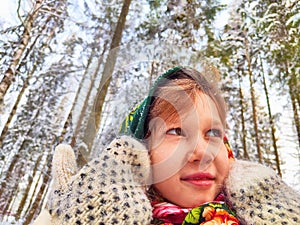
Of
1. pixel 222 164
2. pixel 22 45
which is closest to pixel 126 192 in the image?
pixel 222 164

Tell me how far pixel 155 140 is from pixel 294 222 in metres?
0.70

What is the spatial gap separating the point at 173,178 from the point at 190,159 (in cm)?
15

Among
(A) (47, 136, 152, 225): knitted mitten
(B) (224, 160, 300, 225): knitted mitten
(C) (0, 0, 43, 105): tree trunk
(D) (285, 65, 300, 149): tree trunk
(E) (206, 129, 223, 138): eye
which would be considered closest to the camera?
(A) (47, 136, 152, 225): knitted mitten

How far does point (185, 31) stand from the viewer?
32.9 ft

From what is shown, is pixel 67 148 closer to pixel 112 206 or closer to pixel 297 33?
pixel 112 206

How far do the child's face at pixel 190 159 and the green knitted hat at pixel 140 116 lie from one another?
0.10 meters

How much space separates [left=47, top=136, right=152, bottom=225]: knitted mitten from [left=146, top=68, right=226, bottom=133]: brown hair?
23 centimetres

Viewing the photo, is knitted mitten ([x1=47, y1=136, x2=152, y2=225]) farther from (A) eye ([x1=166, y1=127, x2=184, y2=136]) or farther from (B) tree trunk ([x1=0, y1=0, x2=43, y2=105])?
(B) tree trunk ([x1=0, y1=0, x2=43, y2=105])

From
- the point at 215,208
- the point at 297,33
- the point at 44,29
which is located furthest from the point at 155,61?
the point at 44,29

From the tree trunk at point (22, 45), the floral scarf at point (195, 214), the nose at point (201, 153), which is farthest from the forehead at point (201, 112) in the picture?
the tree trunk at point (22, 45)

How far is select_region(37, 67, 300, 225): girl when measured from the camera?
122 centimetres

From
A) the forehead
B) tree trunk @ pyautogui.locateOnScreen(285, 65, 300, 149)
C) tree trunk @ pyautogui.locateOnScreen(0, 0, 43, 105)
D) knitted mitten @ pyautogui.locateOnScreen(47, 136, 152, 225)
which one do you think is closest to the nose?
the forehead

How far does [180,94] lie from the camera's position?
1.52 meters

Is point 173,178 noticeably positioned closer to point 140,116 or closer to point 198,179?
point 198,179
